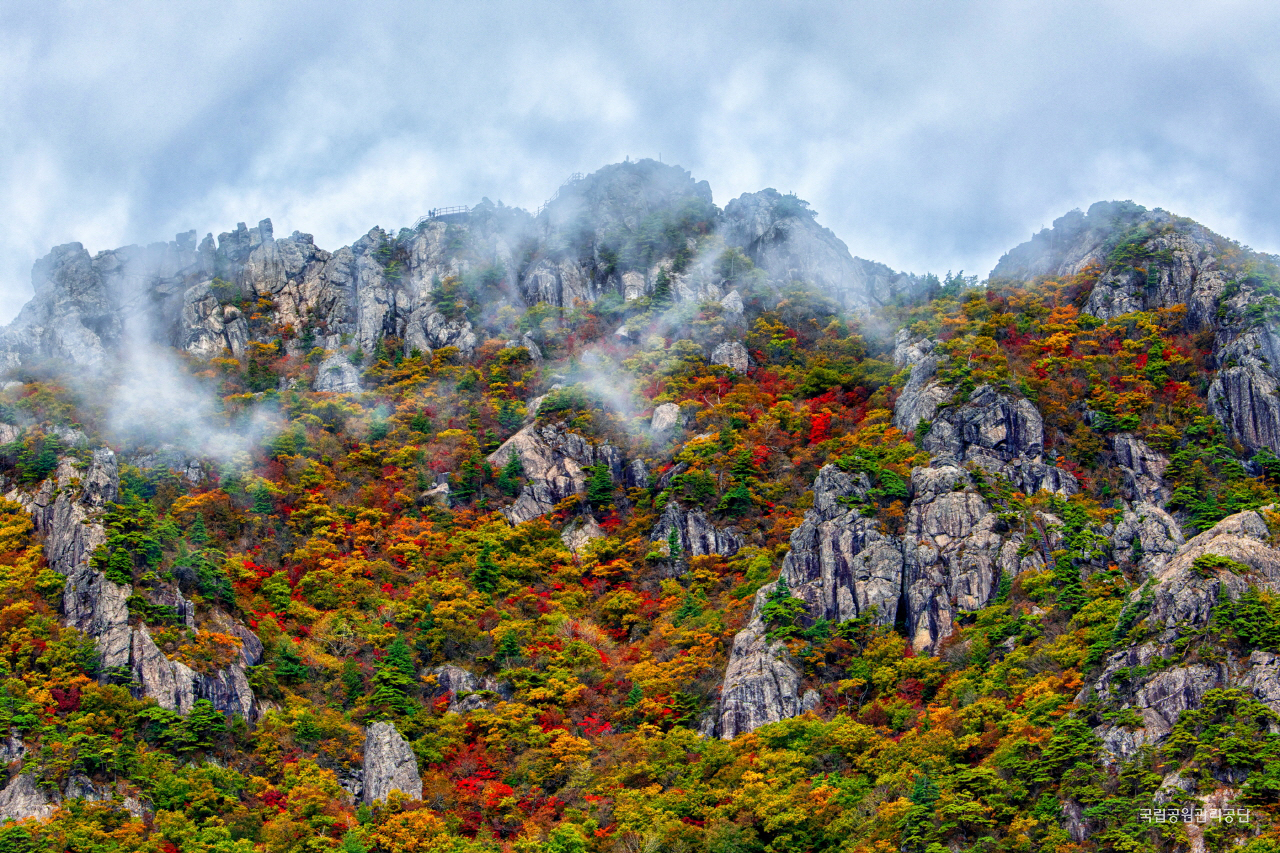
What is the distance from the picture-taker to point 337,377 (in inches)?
3438

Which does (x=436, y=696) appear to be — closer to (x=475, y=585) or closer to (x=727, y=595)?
(x=475, y=585)

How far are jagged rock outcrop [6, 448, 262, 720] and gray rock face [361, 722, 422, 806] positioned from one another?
650cm

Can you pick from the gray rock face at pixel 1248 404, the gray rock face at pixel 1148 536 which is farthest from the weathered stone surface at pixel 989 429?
the gray rock face at pixel 1248 404

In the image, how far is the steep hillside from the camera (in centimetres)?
4272

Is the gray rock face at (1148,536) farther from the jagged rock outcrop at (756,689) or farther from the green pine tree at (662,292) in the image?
the green pine tree at (662,292)

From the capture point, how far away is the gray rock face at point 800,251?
10425 cm

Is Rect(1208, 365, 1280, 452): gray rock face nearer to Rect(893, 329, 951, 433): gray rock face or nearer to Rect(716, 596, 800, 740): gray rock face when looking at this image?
Rect(893, 329, 951, 433): gray rock face

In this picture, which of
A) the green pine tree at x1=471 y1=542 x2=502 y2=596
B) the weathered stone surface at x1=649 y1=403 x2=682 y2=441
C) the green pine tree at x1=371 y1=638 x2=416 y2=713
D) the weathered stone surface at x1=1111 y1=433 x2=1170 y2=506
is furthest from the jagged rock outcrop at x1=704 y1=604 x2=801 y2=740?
the weathered stone surface at x1=649 y1=403 x2=682 y2=441

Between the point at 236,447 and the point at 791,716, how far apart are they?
141 feet

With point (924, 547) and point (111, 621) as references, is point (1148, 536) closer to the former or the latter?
point (924, 547)

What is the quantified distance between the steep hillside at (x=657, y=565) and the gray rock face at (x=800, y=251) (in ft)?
21.0

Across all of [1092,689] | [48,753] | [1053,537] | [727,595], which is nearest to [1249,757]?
[1092,689]

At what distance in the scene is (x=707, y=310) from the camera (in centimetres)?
9281

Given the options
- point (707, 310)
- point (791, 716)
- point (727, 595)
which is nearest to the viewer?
point (791, 716)
